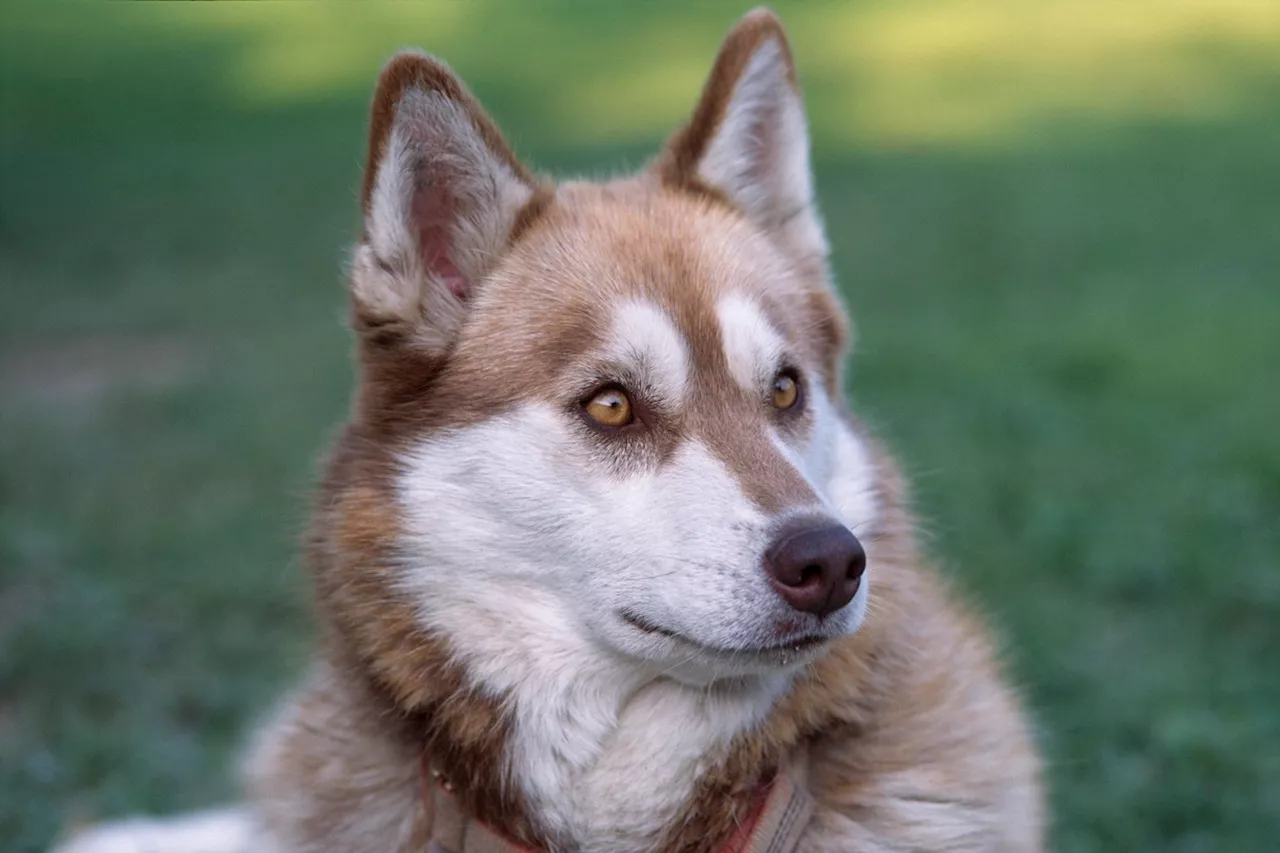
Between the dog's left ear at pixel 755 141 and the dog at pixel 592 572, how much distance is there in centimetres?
26

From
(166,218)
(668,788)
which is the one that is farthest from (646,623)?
(166,218)

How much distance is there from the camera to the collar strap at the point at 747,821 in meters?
3.06

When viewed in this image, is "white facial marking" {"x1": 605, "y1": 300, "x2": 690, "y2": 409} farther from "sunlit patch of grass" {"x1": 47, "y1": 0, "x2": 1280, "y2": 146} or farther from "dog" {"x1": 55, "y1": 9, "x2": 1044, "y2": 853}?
"sunlit patch of grass" {"x1": 47, "y1": 0, "x2": 1280, "y2": 146}

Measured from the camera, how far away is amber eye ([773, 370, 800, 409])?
3350 mm

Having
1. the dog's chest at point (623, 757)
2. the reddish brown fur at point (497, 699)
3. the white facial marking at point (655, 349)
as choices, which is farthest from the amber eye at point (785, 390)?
the dog's chest at point (623, 757)

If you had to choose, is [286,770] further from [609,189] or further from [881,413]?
[881,413]

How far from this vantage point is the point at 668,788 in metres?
3.11

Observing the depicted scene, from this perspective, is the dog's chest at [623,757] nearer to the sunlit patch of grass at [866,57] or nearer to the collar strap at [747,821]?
the collar strap at [747,821]

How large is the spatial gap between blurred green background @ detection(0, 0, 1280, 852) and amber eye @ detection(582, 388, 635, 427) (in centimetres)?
82

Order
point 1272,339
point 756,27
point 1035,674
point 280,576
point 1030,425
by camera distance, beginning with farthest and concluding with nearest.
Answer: point 1272,339 → point 1030,425 → point 280,576 → point 1035,674 → point 756,27

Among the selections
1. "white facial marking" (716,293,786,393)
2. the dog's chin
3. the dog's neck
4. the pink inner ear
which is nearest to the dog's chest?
the dog's neck

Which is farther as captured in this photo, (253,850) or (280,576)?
(280,576)

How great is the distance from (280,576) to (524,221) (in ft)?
10.9

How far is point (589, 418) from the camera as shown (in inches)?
124
